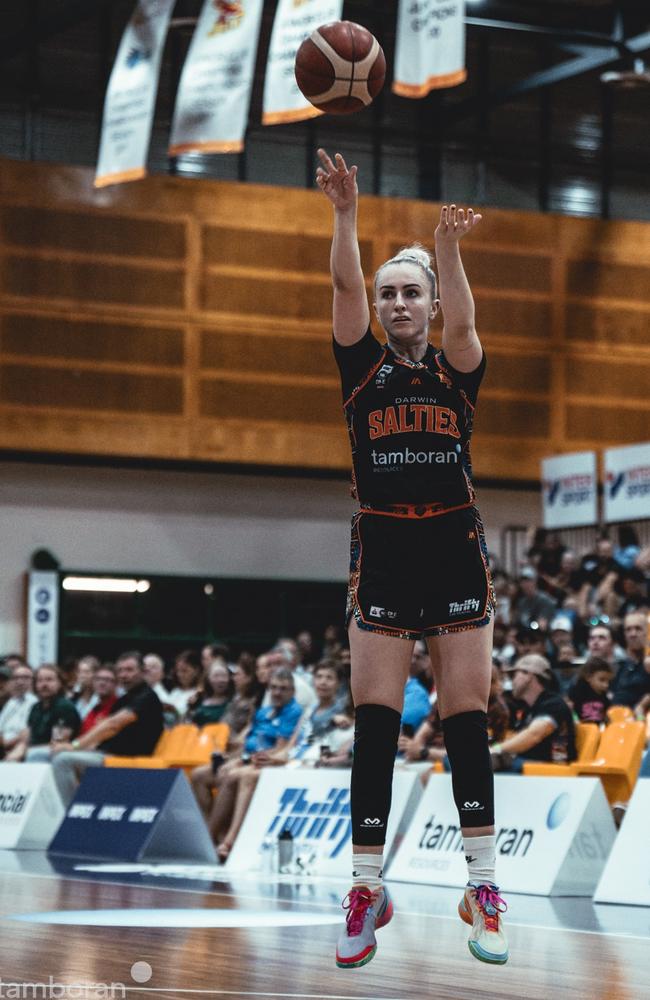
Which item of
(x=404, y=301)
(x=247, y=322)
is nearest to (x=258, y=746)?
(x=404, y=301)

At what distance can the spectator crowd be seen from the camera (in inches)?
434

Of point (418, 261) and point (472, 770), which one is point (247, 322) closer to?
point (418, 261)

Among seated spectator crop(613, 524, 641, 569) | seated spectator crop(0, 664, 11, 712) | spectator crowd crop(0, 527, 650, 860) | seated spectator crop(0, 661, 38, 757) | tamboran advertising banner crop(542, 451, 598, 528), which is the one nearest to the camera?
spectator crowd crop(0, 527, 650, 860)

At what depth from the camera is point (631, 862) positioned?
8.97m

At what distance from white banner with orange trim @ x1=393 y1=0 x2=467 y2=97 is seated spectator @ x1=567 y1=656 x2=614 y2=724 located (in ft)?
20.9

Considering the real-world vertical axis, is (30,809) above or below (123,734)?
below

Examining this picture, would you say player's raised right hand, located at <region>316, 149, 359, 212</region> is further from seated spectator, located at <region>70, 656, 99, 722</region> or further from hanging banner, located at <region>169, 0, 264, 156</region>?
seated spectator, located at <region>70, 656, 99, 722</region>

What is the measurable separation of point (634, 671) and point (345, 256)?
25.7 ft

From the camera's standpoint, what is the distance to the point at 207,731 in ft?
43.6

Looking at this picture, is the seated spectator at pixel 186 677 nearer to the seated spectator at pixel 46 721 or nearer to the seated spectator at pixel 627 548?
the seated spectator at pixel 46 721

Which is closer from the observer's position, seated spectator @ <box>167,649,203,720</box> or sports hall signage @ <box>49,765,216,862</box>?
sports hall signage @ <box>49,765,216,862</box>

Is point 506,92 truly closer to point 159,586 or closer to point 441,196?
point 441,196

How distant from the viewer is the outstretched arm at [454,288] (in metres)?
4.97

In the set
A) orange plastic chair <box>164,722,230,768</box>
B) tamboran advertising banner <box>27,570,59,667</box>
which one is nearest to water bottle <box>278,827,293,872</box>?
orange plastic chair <box>164,722,230,768</box>
